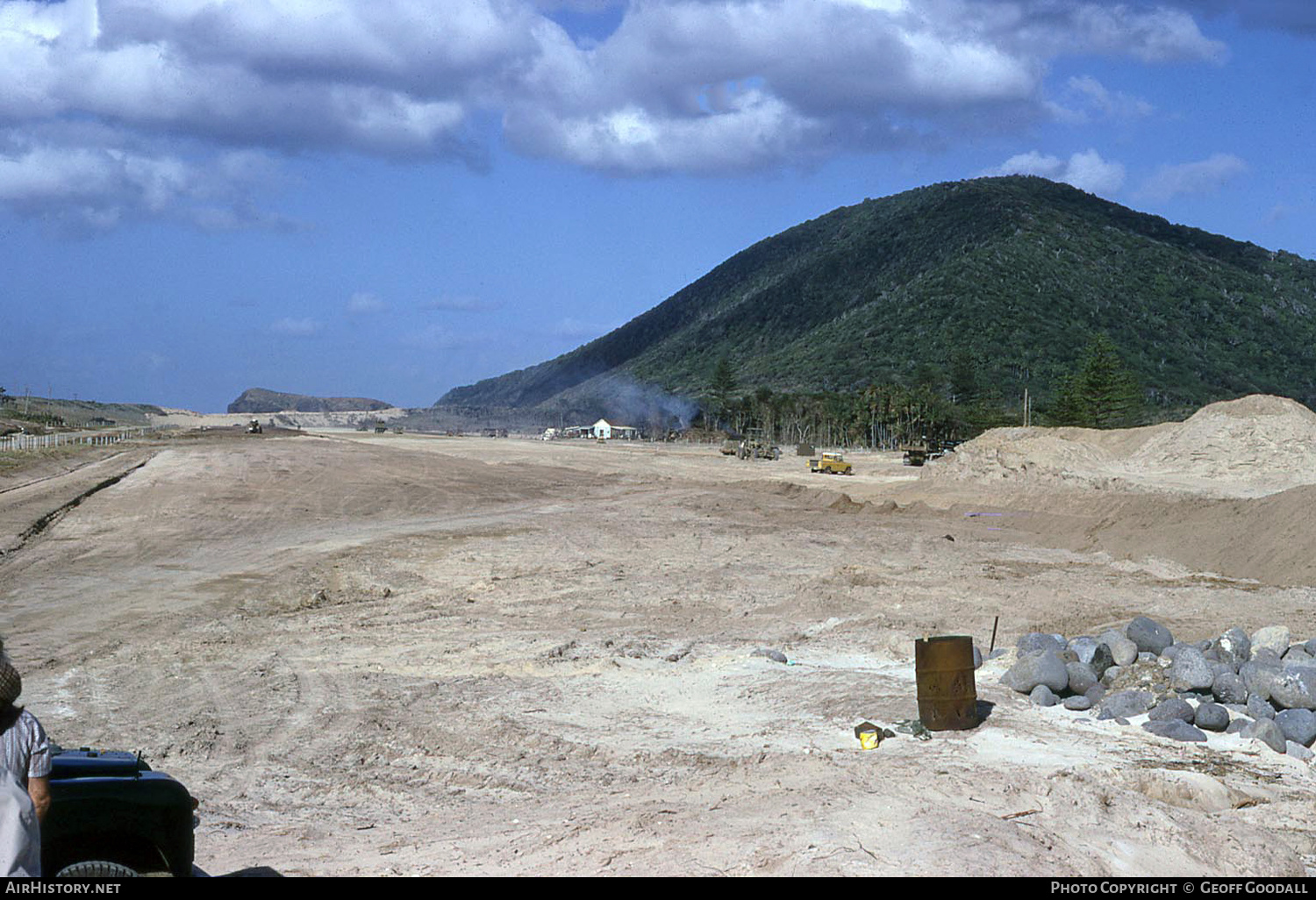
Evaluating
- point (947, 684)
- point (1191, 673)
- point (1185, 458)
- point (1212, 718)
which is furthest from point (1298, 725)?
point (1185, 458)

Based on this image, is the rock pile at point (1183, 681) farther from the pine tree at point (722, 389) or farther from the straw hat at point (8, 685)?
the pine tree at point (722, 389)

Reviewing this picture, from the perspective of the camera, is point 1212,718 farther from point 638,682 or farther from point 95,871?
point 95,871

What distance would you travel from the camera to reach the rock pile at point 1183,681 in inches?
389

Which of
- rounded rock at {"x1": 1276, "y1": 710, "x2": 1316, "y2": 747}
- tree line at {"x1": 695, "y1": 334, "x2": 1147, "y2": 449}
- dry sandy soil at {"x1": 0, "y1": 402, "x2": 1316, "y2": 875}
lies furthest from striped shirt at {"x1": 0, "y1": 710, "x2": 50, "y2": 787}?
tree line at {"x1": 695, "y1": 334, "x2": 1147, "y2": 449}

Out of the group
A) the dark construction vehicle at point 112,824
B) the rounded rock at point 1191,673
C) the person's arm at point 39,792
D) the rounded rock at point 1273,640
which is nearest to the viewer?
the person's arm at point 39,792

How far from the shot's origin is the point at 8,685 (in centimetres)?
416

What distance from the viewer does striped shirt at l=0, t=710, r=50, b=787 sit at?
412cm

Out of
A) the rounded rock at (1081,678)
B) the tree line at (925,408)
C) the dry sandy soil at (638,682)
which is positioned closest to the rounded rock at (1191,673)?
the rounded rock at (1081,678)

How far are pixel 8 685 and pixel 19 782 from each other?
355 millimetres

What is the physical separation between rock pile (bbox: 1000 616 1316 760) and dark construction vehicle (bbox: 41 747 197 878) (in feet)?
27.5

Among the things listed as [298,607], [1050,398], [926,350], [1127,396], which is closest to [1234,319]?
[926,350]

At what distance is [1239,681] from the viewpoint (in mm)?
10453

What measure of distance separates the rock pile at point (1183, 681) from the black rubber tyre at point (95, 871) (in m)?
8.60

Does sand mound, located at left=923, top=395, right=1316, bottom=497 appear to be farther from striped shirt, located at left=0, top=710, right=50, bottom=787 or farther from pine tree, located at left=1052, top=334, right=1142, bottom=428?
pine tree, located at left=1052, top=334, right=1142, bottom=428
